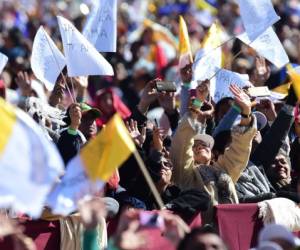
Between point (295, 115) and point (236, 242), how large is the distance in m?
1.85

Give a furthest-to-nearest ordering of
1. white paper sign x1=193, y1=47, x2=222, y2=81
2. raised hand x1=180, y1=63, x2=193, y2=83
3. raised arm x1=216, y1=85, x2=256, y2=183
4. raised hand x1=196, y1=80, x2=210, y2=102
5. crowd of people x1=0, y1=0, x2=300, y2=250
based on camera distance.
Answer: white paper sign x1=193, y1=47, x2=222, y2=81 → raised hand x1=180, y1=63, x2=193, y2=83 → raised hand x1=196, y1=80, x2=210, y2=102 → raised arm x1=216, y1=85, x2=256, y2=183 → crowd of people x1=0, y1=0, x2=300, y2=250

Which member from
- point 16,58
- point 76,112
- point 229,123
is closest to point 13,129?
point 76,112

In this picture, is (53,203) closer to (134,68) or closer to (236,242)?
(236,242)

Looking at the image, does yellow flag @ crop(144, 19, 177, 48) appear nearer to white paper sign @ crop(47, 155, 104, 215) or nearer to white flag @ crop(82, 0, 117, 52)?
white flag @ crop(82, 0, 117, 52)

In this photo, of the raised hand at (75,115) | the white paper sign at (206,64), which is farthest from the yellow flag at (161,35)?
the raised hand at (75,115)

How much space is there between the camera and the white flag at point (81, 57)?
1153cm

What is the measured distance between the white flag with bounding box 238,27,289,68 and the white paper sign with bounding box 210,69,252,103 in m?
0.27

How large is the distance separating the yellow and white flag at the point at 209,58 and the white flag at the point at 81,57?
1.39 metres

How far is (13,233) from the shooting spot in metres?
7.54

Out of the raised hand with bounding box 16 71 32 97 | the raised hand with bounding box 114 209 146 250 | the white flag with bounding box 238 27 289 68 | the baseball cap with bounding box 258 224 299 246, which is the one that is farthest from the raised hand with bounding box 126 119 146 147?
the raised hand with bounding box 114 209 146 250

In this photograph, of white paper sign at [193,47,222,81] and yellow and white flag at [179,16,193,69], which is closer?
yellow and white flag at [179,16,193,69]

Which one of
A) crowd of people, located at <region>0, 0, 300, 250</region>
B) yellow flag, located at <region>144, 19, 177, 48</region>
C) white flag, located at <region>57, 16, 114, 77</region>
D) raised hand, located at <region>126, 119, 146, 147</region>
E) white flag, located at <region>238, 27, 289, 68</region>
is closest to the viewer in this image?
crowd of people, located at <region>0, 0, 300, 250</region>

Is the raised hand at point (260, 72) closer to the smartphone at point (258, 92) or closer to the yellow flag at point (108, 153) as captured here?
the smartphone at point (258, 92)

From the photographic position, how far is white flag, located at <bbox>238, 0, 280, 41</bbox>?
12.1 metres
